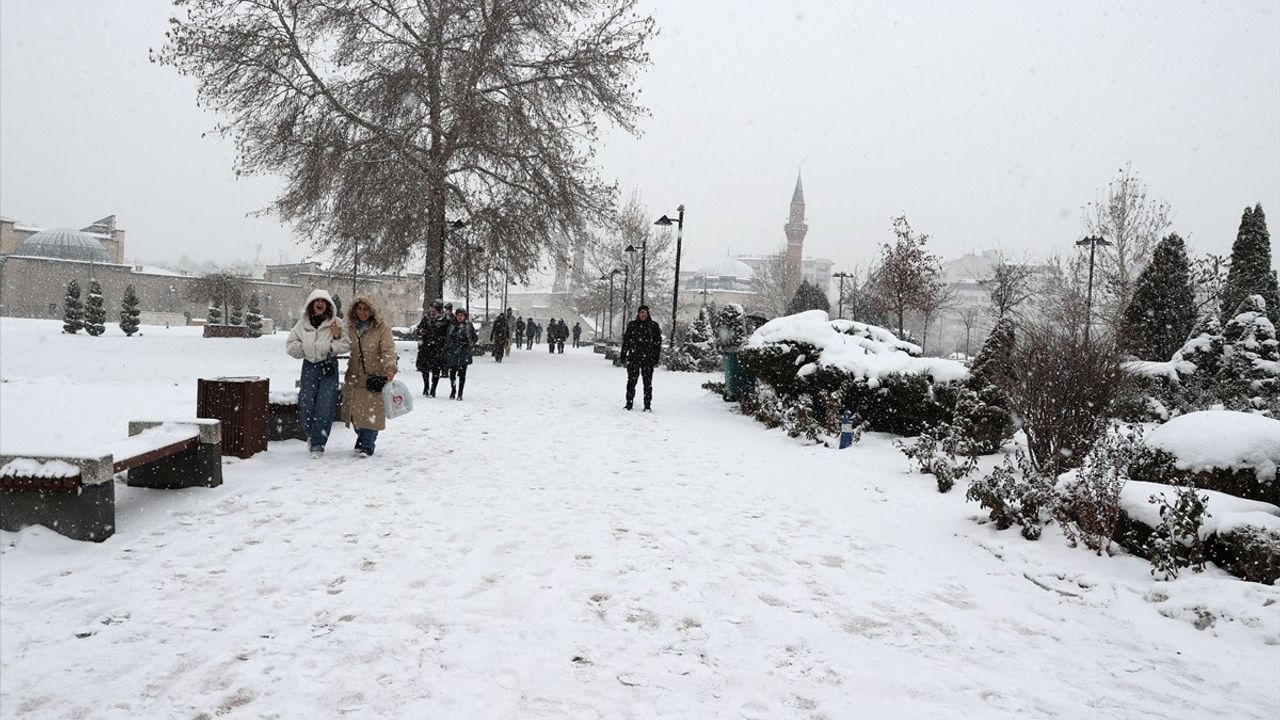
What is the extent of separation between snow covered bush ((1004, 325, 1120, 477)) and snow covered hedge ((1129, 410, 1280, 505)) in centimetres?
65

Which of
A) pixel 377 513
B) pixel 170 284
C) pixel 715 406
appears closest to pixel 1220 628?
pixel 377 513

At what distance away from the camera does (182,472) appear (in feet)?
18.7

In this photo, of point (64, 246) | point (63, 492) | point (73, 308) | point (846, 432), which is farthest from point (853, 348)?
point (64, 246)

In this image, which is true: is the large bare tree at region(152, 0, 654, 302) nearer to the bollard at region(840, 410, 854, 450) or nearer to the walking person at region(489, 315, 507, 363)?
the walking person at region(489, 315, 507, 363)

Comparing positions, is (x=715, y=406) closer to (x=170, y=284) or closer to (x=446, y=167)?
(x=446, y=167)

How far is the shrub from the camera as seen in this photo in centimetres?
444

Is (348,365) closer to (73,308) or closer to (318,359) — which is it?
(318,359)

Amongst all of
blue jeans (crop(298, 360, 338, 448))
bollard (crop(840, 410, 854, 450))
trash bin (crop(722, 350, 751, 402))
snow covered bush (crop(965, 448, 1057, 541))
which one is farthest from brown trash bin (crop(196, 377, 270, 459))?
trash bin (crop(722, 350, 751, 402))

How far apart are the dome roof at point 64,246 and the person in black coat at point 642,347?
70.6m

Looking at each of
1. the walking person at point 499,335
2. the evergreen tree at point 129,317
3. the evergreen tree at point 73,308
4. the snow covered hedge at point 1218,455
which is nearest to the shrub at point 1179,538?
the snow covered hedge at point 1218,455

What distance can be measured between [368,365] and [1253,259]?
22.1 m

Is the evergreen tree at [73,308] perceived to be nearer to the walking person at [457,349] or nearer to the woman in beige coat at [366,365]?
the walking person at [457,349]

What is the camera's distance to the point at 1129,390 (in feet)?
24.5

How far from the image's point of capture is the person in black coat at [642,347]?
39.2 ft
